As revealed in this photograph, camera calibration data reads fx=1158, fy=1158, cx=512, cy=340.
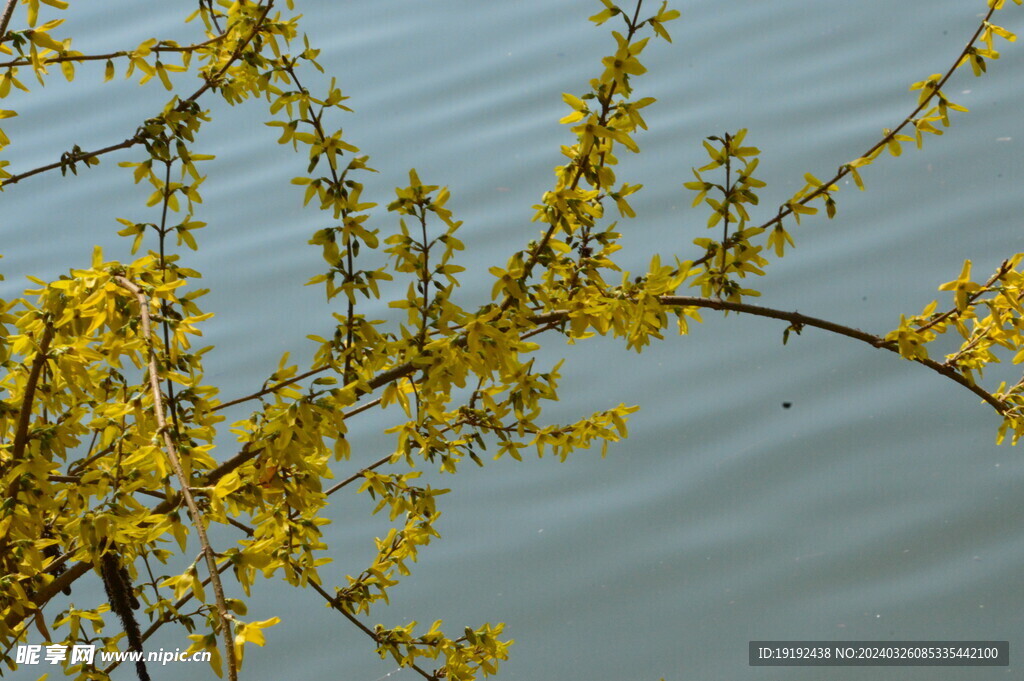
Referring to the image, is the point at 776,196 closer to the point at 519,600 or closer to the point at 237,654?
the point at 519,600

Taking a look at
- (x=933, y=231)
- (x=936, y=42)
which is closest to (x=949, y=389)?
(x=933, y=231)

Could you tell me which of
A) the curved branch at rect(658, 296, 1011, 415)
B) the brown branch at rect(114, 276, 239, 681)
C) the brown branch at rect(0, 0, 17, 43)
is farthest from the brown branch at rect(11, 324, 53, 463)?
the curved branch at rect(658, 296, 1011, 415)

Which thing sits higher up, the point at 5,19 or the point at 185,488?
the point at 5,19

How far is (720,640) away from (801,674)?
0.46 feet

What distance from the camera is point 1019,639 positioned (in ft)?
6.10

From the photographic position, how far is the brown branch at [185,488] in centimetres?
70

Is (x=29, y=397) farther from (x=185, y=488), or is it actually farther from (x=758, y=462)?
(x=758, y=462)

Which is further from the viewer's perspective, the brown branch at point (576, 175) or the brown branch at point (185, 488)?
the brown branch at point (576, 175)

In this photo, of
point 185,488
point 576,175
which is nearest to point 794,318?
point 576,175

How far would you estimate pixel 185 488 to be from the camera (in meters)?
0.75

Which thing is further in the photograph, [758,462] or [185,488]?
[758,462]

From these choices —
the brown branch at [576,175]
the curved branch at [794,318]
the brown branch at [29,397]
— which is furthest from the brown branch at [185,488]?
the curved branch at [794,318]

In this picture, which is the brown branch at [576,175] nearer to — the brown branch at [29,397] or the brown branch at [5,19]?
the brown branch at [29,397]

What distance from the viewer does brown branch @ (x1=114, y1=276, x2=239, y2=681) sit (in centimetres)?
Answer: 70
